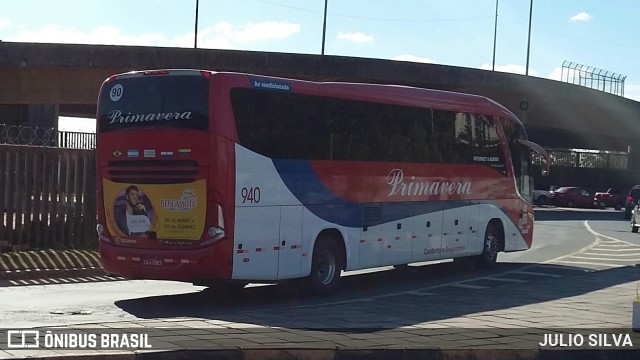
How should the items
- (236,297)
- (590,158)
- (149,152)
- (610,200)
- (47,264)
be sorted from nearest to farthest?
(149,152) → (236,297) → (47,264) → (610,200) → (590,158)

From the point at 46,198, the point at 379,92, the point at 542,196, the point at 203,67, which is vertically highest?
the point at 203,67

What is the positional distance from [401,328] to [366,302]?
3.38 m

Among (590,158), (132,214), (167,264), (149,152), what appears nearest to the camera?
(167,264)

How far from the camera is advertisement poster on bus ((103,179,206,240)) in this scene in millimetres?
14445

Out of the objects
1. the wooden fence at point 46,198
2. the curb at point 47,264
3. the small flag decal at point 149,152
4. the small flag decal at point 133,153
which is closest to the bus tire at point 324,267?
the small flag decal at point 149,152

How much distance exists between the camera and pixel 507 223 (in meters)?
22.5

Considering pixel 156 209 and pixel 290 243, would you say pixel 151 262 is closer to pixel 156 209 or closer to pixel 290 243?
pixel 156 209

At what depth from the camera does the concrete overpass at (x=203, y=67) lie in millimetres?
47062

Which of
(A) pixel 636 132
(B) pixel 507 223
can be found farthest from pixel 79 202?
(A) pixel 636 132

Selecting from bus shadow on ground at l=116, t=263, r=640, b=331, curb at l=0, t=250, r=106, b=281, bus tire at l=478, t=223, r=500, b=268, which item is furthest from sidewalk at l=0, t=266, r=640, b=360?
bus tire at l=478, t=223, r=500, b=268

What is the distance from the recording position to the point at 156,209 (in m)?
14.7

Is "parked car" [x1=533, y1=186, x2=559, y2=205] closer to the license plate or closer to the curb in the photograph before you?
the curb

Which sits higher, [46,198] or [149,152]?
[149,152]

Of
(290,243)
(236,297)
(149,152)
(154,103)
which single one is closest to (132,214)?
(149,152)
